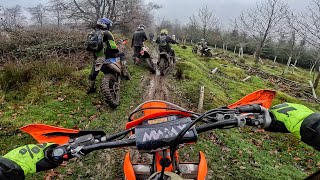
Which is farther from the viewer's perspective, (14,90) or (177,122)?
(14,90)

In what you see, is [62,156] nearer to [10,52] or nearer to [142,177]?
[142,177]

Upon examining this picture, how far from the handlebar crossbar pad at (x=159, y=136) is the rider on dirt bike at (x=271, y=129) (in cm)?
58

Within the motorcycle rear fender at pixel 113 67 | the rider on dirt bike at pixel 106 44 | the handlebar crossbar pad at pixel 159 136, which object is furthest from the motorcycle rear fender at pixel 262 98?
the rider on dirt bike at pixel 106 44

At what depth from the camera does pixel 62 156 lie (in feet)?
6.00

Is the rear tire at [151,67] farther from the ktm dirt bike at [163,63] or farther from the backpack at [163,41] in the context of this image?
the backpack at [163,41]

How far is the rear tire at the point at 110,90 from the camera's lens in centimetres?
753

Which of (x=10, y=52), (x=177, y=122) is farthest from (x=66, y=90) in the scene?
(x=177, y=122)

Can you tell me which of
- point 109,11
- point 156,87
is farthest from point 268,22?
point 156,87

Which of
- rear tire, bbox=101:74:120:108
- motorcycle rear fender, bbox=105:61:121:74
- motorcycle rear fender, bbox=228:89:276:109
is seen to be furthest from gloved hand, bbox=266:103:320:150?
motorcycle rear fender, bbox=105:61:121:74

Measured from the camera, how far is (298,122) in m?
1.86

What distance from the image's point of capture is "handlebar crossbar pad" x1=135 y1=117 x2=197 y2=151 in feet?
5.85

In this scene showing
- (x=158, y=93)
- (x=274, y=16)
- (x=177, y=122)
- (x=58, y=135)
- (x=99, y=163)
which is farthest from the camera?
(x=274, y=16)

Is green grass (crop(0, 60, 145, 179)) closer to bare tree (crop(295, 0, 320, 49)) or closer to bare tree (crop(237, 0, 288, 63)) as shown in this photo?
bare tree (crop(295, 0, 320, 49))

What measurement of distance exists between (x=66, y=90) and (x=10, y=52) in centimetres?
604
